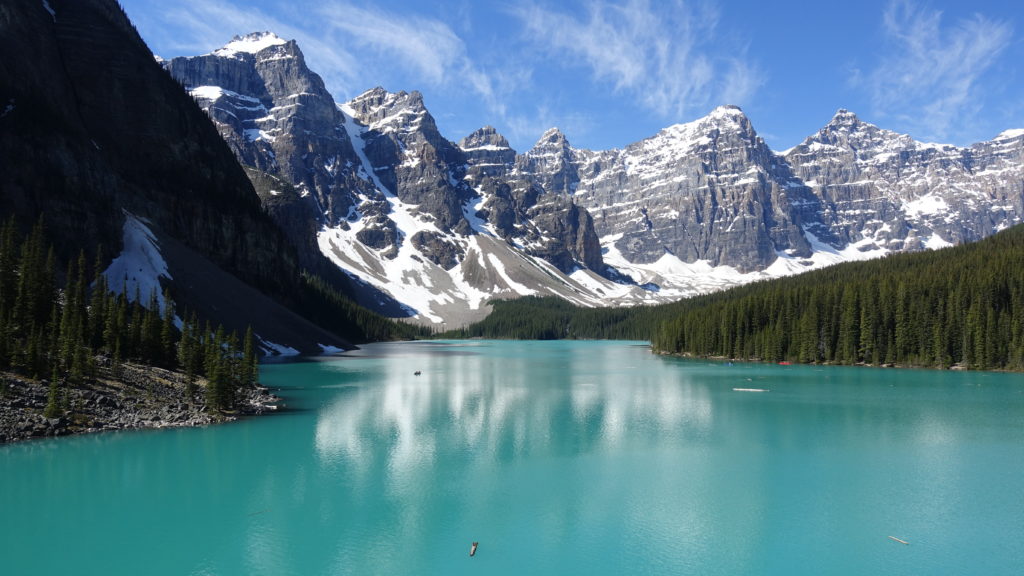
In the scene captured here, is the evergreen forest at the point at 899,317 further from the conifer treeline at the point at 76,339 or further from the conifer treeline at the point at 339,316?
the conifer treeline at the point at 339,316

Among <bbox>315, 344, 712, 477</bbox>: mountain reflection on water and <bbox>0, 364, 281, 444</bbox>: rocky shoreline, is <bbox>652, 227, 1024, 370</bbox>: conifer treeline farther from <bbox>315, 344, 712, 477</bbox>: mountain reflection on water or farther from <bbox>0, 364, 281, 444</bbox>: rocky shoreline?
<bbox>0, 364, 281, 444</bbox>: rocky shoreline

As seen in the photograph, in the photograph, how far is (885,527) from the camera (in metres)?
20.8

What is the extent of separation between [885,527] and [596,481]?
34.0 feet

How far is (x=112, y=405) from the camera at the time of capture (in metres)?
35.8

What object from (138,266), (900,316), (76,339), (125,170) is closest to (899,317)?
(900,316)

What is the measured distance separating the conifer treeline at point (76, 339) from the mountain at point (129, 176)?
1019 cm

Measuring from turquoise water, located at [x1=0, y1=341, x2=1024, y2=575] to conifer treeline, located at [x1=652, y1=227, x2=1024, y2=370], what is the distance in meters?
42.9

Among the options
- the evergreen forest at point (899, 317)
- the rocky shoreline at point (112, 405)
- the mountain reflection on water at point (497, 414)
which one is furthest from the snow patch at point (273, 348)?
the evergreen forest at point (899, 317)

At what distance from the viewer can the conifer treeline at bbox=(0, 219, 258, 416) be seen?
117 ft

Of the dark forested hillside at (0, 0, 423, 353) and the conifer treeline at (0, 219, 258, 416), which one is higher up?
the dark forested hillside at (0, 0, 423, 353)

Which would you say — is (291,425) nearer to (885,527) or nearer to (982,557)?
(885,527)

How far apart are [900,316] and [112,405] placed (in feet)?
301

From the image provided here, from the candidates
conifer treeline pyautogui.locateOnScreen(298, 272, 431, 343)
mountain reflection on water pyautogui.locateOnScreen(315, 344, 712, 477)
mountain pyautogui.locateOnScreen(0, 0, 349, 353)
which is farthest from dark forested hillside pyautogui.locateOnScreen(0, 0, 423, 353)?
mountain reflection on water pyautogui.locateOnScreen(315, 344, 712, 477)

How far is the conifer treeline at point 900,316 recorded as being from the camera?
79.6 metres
